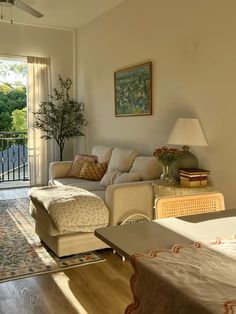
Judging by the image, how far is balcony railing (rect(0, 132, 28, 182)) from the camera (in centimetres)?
676

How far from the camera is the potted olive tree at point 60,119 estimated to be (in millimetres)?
5816

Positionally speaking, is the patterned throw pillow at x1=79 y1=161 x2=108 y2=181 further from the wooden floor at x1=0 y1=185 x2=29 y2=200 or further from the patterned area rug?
the wooden floor at x1=0 y1=185 x2=29 y2=200

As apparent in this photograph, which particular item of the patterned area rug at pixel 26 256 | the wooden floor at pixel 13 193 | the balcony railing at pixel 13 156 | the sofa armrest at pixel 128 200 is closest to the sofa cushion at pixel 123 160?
the sofa armrest at pixel 128 200

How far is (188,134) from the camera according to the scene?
10.1 feet

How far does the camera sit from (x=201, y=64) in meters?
3.30

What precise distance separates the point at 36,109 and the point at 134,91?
7.45ft

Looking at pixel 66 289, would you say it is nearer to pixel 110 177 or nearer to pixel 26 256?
pixel 26 256

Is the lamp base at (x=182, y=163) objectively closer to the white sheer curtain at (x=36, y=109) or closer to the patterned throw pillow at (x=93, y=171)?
the patterned throw pillow at (x=93, y=171)

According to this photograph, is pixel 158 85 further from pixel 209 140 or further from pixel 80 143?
pixel 80 143

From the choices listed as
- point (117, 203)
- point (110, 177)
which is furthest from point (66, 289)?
point (110, 177)

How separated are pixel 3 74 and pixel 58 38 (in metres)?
2.10

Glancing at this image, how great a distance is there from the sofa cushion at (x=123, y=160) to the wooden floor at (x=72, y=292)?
1.39 metres

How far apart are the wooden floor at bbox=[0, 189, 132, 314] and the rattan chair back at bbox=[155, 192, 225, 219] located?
96 cm

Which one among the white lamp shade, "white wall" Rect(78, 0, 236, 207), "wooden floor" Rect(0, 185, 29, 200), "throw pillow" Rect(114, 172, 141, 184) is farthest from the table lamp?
"wooden floor" Rect(0, 185, 29, 200)
